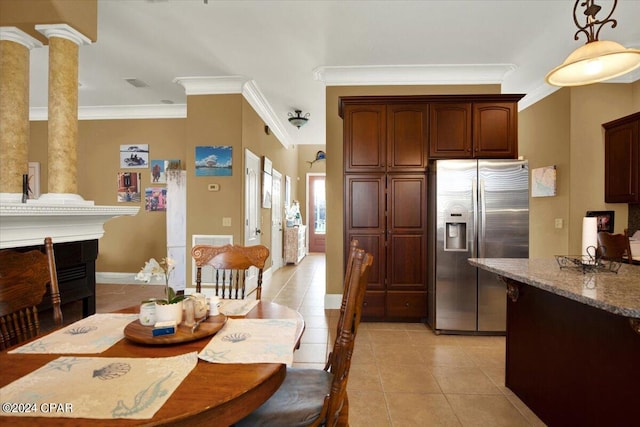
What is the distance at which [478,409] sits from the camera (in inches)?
81.9

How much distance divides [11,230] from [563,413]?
3739 millimetres

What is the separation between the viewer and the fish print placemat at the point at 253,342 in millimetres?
1023

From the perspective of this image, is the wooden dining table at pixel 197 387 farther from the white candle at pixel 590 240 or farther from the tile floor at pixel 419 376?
the white candle at pixel 590 240

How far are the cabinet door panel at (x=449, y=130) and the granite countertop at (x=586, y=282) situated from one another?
5.84ft

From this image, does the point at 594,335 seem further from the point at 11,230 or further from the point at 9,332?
the point at 11,230

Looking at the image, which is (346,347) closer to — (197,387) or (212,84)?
(197,387)

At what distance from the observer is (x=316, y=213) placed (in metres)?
9.99

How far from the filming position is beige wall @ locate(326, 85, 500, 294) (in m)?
4.25

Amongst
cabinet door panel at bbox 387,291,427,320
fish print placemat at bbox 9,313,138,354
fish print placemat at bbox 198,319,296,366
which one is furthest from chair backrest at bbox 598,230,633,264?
fish print placemat at bbox 9,313,138,354

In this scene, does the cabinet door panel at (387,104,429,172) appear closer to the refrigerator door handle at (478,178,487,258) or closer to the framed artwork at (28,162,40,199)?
the refrigerator door handle at (478,178,487,258)

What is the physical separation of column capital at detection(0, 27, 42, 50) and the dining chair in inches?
131

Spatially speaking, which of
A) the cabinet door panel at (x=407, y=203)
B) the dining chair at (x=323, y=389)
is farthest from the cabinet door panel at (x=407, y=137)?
the dining chair at (x=323, y=389)

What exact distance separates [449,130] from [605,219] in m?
2.39

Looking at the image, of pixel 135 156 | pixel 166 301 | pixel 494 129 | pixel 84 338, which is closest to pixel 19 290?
pixel 84 338
